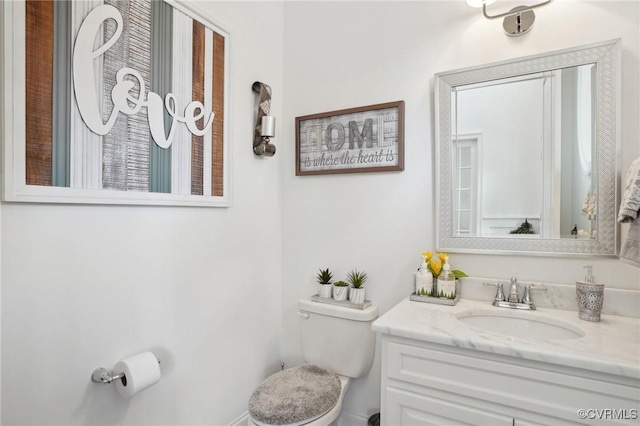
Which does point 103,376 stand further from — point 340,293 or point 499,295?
point 499,295

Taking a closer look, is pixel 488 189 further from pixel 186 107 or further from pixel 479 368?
pixel 186 107

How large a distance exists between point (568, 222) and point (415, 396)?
2.97 feet

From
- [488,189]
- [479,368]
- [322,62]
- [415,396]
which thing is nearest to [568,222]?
[488,189]

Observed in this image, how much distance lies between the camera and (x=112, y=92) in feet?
3.70

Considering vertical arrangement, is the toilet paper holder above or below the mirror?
below

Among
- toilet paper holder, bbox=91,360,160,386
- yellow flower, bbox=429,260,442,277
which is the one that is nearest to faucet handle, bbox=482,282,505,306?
Result: yellow flower, bbox=429,260,442,277

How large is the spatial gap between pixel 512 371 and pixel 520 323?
38cm

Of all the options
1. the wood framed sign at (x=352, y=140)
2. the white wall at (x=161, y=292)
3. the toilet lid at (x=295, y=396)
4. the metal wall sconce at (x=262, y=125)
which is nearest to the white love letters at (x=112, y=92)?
the white wall at (x=161, y=292)

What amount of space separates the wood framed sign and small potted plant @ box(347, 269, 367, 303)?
54 cm

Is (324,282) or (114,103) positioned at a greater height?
(114,103)

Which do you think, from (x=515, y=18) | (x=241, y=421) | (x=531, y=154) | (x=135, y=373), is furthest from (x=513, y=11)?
(x=241, y=421)

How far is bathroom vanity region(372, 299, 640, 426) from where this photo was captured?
0.89 metres
